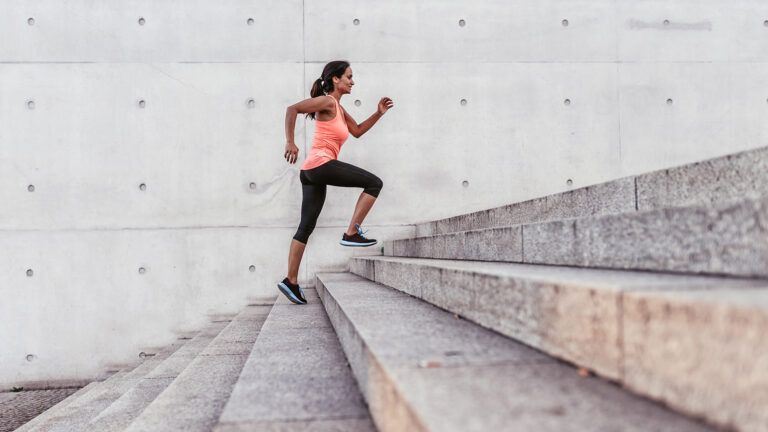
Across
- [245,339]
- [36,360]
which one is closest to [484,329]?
[245,339]

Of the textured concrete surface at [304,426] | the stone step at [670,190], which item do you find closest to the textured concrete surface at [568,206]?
the stone step at [670,190]

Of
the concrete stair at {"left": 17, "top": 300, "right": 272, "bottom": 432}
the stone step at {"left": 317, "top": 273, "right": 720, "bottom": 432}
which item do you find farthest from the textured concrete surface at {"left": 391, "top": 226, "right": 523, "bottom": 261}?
the concrete stair at {"left": 17, "top": 300, "right": 272, "bottom": 432}

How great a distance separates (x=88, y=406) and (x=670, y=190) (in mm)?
3423

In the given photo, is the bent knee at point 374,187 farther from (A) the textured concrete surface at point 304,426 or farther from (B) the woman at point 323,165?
(A) the textured concrete surface at point 304,426

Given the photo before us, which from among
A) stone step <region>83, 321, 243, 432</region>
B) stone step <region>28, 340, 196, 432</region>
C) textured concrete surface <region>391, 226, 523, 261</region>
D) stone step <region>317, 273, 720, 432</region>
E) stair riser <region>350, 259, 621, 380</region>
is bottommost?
stone step <region>28, 340, 196, 432</region>

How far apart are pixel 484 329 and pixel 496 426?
0.88 meters

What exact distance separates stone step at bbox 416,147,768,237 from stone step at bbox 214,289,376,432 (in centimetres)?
120

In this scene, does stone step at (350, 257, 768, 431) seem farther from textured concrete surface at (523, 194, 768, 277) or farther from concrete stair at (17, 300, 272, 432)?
concrete stair at (17, 300, 272, 432)

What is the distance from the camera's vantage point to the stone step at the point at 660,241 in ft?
3.83

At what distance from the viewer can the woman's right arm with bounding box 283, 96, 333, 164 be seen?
12.1ft

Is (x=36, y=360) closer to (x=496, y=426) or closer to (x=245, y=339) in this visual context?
(x=245, y=339)

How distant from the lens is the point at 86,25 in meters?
5.50

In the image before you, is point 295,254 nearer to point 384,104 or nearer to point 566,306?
point 384,104

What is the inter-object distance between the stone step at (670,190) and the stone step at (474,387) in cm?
75
